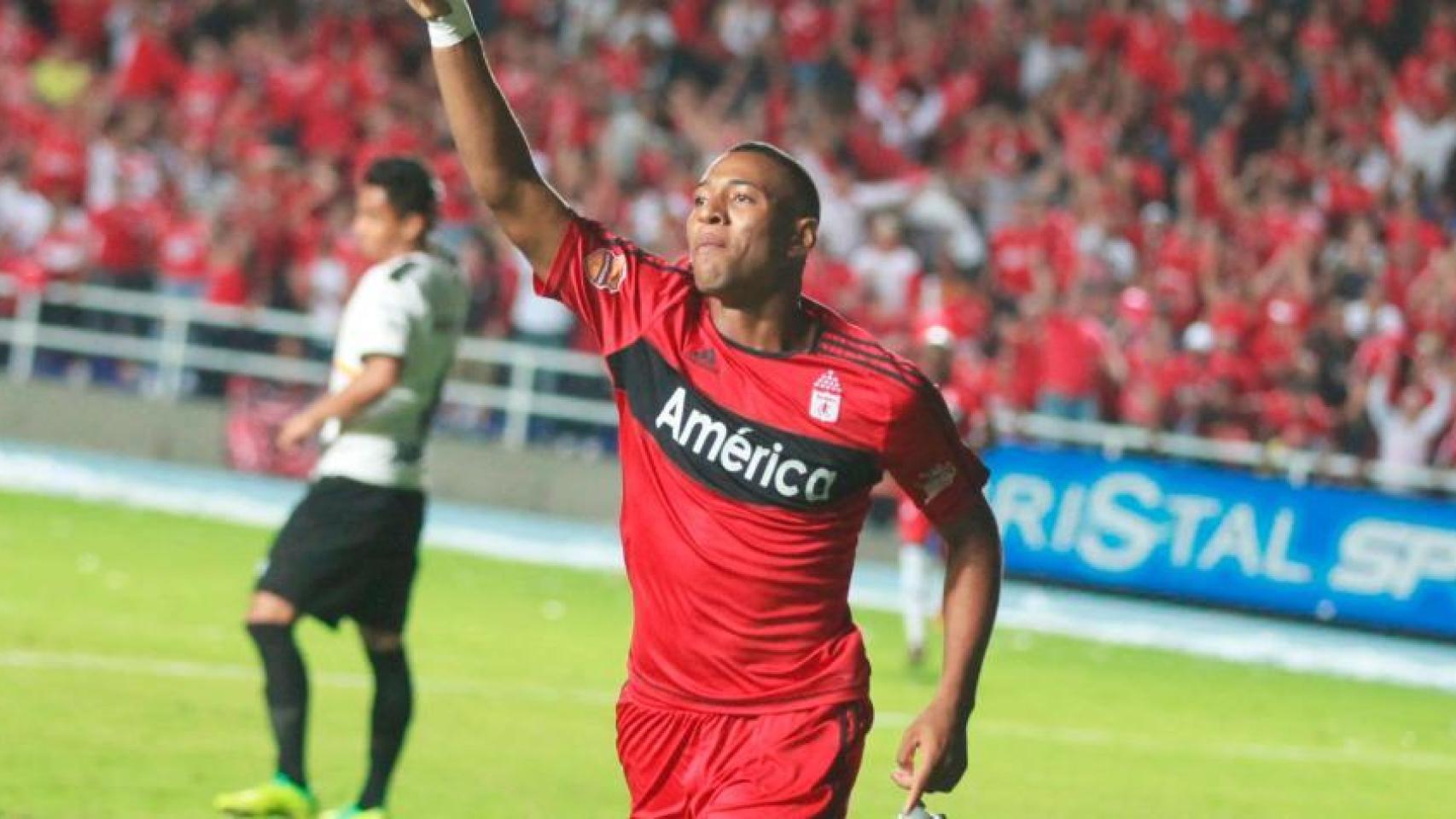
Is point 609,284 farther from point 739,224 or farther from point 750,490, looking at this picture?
point 750,490

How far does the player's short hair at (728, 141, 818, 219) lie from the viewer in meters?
6.02

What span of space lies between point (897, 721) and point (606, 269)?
777 centimetres

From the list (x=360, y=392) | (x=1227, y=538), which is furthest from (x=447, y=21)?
(x=1227, y=538)

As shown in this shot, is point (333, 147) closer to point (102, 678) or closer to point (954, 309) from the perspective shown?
point (954, 309)

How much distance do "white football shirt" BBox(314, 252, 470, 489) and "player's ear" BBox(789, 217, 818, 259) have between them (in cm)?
378

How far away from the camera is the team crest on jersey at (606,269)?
6.17 metres

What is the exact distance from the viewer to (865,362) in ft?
20.0

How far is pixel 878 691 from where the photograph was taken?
14734mm

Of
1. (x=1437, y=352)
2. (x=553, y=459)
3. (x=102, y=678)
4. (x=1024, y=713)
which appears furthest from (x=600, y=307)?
(x=553, y=459)

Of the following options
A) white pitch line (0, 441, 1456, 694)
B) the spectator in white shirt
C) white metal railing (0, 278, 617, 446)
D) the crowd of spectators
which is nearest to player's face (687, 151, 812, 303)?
white pitch line (0, 441, 1456, 694)

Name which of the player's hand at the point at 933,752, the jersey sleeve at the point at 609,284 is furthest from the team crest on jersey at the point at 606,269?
the player's hand at the point at 933,752

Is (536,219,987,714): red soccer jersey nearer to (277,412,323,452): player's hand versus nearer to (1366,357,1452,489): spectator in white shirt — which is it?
(277,412,323,452): player's hand

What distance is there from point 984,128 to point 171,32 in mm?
10062

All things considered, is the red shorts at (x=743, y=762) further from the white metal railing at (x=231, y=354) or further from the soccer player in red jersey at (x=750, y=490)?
the white metal railing at (x=231, y=354)
